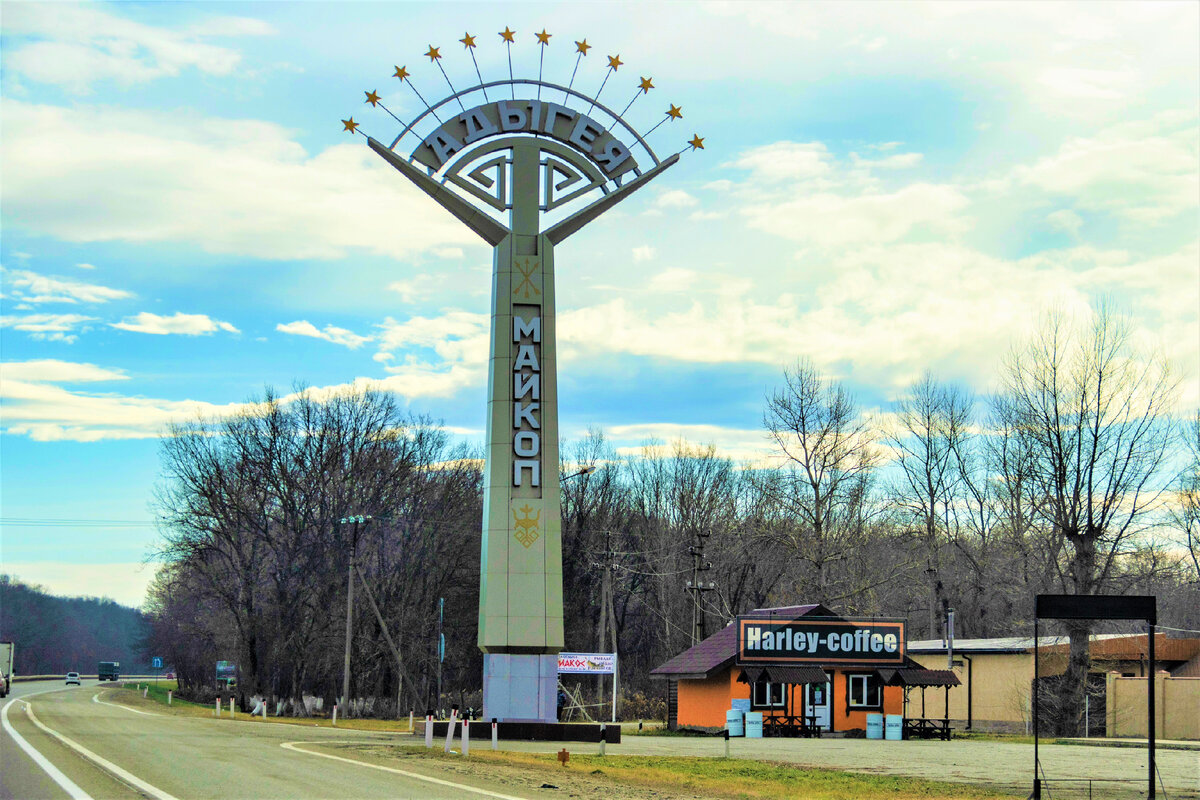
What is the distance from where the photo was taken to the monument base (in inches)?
1176

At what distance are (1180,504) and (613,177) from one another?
117 ft

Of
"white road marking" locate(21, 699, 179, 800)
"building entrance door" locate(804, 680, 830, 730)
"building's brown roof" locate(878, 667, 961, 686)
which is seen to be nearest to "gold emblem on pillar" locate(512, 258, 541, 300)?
"white road marking" locate(21, 699, 179, 800)

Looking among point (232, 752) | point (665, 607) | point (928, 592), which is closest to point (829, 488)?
point (928, 592)

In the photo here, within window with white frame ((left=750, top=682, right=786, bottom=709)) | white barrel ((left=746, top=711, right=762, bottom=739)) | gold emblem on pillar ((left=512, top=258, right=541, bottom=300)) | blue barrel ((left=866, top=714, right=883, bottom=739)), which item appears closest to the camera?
gold emblem on pillar ((left=512, top=258, right=541, bottom=300))

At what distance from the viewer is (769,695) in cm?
4438

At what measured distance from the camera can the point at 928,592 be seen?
A: 7388cm

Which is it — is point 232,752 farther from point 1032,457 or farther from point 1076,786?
point 1032,457

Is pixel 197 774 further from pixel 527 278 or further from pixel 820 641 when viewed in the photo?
pixel 820 641

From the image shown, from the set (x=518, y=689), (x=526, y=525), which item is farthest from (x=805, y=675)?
(x=526, y=525)

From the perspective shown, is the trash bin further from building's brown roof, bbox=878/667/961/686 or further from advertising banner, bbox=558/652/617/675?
advertising banner, bbox=558/652/617/675

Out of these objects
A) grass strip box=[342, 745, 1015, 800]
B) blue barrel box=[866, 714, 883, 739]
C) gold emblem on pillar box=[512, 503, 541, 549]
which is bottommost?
blue barrel box=[866, 714, 883, 739]

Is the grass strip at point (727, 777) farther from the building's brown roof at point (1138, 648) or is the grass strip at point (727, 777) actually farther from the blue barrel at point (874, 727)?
the building's brown roof at point (1138, 648)

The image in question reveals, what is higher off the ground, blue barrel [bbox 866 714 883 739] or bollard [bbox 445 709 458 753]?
Result: bollard [bbox 445 709 458 753]

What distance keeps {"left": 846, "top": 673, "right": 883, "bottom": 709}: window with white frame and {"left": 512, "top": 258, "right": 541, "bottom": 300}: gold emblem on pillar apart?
22.8 m
